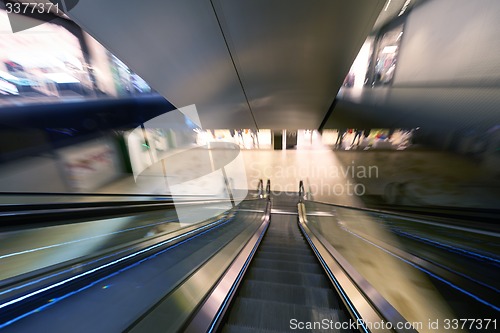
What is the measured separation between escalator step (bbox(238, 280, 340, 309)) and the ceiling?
3.31 meters

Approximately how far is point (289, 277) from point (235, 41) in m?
3.49

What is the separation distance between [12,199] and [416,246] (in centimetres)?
374

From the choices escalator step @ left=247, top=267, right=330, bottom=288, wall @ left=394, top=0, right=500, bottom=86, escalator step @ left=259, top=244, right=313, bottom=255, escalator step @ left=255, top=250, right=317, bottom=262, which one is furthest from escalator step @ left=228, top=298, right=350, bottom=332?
wall @ left=394, top=0, right=500, bottom=86

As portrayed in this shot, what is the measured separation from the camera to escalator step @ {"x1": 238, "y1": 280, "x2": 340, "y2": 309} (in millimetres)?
1574

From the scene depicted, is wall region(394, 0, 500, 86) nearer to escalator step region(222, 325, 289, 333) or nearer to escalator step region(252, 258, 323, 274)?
escalator step region(252, 258, 323, 274)

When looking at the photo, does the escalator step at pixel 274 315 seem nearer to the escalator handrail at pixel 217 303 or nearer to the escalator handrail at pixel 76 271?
the escalator handrail at pixel 217 303

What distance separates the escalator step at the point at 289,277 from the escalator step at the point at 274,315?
0.51 m

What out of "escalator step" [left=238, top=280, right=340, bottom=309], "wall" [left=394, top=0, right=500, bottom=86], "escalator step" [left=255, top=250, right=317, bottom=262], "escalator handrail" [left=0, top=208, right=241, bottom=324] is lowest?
"escalator step" [left=255, top=250, right=317, bottom=262]

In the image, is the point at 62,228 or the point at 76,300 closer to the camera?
the point at 76,300

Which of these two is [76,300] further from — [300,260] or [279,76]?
[279,76]

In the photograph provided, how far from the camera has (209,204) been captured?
4352 mm

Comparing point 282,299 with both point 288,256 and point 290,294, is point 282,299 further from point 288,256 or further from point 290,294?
point 288,256

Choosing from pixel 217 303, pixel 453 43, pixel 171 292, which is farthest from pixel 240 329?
pixel 453 43

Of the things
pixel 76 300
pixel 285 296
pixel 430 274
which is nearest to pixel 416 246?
pixel 430 274
